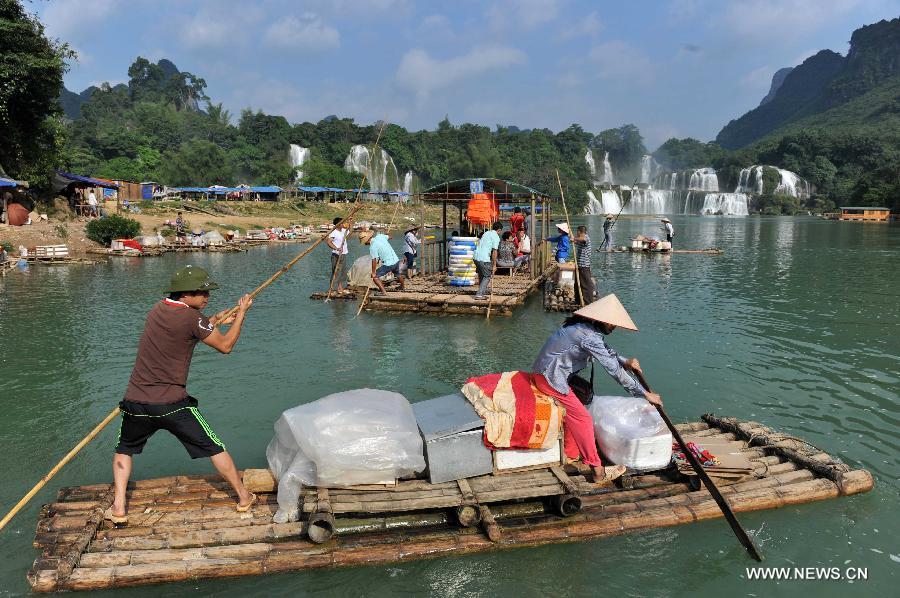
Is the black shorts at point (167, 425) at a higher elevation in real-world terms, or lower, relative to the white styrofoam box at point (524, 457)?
higher

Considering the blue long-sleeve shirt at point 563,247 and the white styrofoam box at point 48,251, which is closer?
the blue long-sleeve shirt at point 563,247

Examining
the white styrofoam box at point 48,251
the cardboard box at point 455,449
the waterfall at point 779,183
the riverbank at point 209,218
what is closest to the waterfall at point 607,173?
the waterfall at point 779,183

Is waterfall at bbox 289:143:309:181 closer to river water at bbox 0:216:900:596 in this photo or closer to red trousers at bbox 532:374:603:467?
river water at bbox 0:216:900:596

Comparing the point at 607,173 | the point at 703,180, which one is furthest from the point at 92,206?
the point at 607,173

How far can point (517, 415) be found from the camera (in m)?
5.05

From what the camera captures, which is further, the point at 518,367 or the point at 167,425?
the point at 518,367

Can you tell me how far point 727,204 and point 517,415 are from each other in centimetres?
9458

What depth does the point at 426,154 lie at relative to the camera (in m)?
110

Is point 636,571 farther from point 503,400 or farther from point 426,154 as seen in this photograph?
point 426,154

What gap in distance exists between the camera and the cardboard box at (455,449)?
16.1 ft

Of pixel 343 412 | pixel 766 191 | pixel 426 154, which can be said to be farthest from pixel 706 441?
pixel 426 154

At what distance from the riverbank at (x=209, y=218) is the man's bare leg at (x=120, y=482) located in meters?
10.7

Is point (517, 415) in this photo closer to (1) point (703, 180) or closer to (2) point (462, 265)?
(2) point (462, 265)

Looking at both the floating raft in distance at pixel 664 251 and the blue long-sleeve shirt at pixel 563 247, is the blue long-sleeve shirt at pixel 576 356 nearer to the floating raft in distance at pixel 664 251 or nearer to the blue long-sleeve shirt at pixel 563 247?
the blue long-sleeve shirt at pixel 563 247
